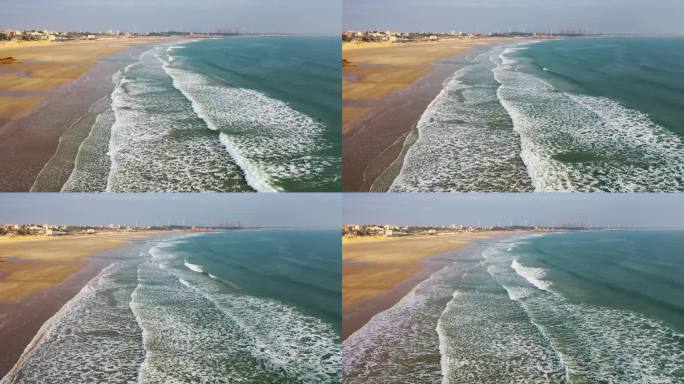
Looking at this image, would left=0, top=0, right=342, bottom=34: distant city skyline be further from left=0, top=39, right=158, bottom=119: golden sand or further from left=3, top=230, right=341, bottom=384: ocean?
left=3, top=230, right=341, bottom=384: ocean

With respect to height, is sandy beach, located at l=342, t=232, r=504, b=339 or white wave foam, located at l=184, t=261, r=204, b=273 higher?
sandy beach, located at l=342, t=232, r=504, b=339

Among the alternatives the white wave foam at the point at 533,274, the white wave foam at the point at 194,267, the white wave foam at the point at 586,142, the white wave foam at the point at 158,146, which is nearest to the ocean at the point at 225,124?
the white wave foam at the point at 158,146

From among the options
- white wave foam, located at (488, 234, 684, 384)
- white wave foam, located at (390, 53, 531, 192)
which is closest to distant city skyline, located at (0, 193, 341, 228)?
white wave foam, located at (390, 53, 531, 192)

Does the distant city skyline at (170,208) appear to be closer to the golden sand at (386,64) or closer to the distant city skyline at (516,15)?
the golden sand at (386,64)

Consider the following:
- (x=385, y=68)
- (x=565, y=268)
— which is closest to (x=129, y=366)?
(x=385, y=68)

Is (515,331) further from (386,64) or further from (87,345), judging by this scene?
(87,345)
